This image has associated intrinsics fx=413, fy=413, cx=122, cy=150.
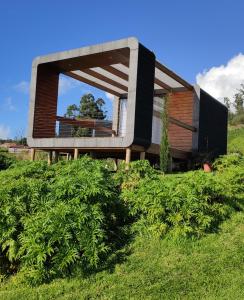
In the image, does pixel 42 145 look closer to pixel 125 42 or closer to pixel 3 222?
pixel 125 42

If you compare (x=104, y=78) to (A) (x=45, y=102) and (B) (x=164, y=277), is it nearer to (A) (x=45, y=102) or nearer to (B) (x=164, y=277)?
(A) (x=45, y=102)

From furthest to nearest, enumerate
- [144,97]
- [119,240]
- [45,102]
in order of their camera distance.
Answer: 1. [45,102]
2. [144,97]
3. [119,240]

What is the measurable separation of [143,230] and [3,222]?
173 cm

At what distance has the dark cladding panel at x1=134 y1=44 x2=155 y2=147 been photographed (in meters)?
11.8

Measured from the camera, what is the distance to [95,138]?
→ 41.3 feet

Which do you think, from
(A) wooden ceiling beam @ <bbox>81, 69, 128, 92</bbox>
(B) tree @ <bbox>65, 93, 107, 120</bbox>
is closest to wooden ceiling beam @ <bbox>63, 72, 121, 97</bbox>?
(A) wooden ceiling beam @ <bbox>81, 69, 128, 92</bbox>

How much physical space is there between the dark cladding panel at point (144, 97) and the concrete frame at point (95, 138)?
6.9 inches

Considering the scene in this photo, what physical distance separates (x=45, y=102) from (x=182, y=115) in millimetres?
5821

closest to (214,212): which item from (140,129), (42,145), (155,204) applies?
(155,204)

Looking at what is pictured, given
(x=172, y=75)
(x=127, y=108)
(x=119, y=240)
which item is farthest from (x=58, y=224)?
(x=172, y=75)

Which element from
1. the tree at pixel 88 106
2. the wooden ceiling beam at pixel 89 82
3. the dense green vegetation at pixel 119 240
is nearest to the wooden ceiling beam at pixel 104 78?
the wooden ceiling beam at pixel 89 82

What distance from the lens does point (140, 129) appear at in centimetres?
1202

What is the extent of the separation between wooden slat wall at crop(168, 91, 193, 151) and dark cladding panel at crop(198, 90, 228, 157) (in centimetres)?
45

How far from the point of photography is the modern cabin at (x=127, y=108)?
11922 mm
